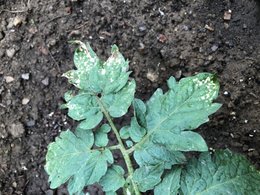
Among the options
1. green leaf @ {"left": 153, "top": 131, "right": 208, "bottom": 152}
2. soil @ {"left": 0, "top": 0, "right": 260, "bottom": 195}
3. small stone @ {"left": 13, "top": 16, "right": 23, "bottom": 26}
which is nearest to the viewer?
green leaf @ {"left": 153, "top": 131, "right": 208, "bottom": 152}

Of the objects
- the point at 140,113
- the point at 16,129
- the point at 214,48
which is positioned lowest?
the point at 16,129

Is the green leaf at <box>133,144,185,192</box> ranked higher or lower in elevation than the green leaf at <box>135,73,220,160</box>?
lower

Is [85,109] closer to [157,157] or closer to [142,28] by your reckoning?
[157,157]

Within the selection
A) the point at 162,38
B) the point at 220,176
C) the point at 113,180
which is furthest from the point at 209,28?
the point at 113,180

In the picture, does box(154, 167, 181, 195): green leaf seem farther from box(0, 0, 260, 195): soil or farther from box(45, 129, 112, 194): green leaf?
box(0, 0, 260, 195): soil

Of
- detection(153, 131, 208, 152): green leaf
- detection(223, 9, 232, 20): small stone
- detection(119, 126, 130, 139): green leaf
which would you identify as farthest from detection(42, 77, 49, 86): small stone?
detection(223, 9, 232, 20): small stone

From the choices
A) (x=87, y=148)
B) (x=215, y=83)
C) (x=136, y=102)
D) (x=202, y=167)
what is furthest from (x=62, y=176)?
(x=215, y=83)

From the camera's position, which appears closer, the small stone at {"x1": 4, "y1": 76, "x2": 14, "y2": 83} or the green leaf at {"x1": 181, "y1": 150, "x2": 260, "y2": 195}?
the green leaf at {"x1": 181, "y1": 150, "x2": 260, "y2": 195}
